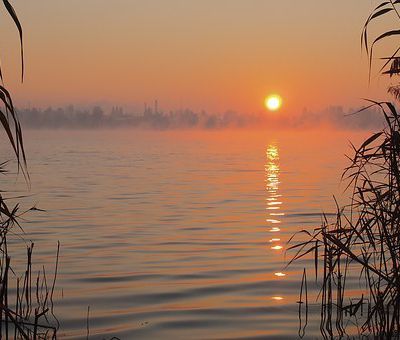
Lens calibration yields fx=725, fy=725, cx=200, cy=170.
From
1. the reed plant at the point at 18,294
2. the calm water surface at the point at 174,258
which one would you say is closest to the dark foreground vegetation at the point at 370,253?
the calm water surface at the point at 174,258

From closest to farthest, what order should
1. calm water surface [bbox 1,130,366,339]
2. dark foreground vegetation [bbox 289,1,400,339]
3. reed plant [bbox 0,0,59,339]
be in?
reed plant [bbox 0,0,59,339], dark foreground vegetation [bbox 289,1,400,339], calm water surface [bbox 1,130,366,339]

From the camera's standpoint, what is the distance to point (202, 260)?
17.5m

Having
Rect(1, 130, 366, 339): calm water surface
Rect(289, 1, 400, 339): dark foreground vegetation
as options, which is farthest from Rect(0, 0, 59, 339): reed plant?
Rect(289, 1, 400, 339): dark foreground vegetation

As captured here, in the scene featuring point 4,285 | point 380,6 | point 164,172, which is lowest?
point 164,172

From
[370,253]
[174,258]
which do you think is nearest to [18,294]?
[370,253]

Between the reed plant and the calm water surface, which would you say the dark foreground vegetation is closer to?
the calm water surface

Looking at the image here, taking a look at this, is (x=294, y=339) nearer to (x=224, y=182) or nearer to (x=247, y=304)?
(x=247, y=304)

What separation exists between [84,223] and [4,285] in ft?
61.6

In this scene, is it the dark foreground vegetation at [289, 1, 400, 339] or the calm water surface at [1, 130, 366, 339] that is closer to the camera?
the dark foreground vegetation at [289, 1, 400, 339]

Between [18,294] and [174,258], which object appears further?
[174,258]

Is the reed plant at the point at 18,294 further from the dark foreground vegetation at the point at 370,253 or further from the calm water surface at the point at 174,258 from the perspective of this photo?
the dark foreground vegetation at the point at 370,253

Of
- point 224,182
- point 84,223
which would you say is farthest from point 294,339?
point 224,182

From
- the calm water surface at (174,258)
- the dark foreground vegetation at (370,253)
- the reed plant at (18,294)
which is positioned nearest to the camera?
the reed plant at (18,294)

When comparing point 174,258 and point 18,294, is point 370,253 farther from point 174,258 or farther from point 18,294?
point 174,258
